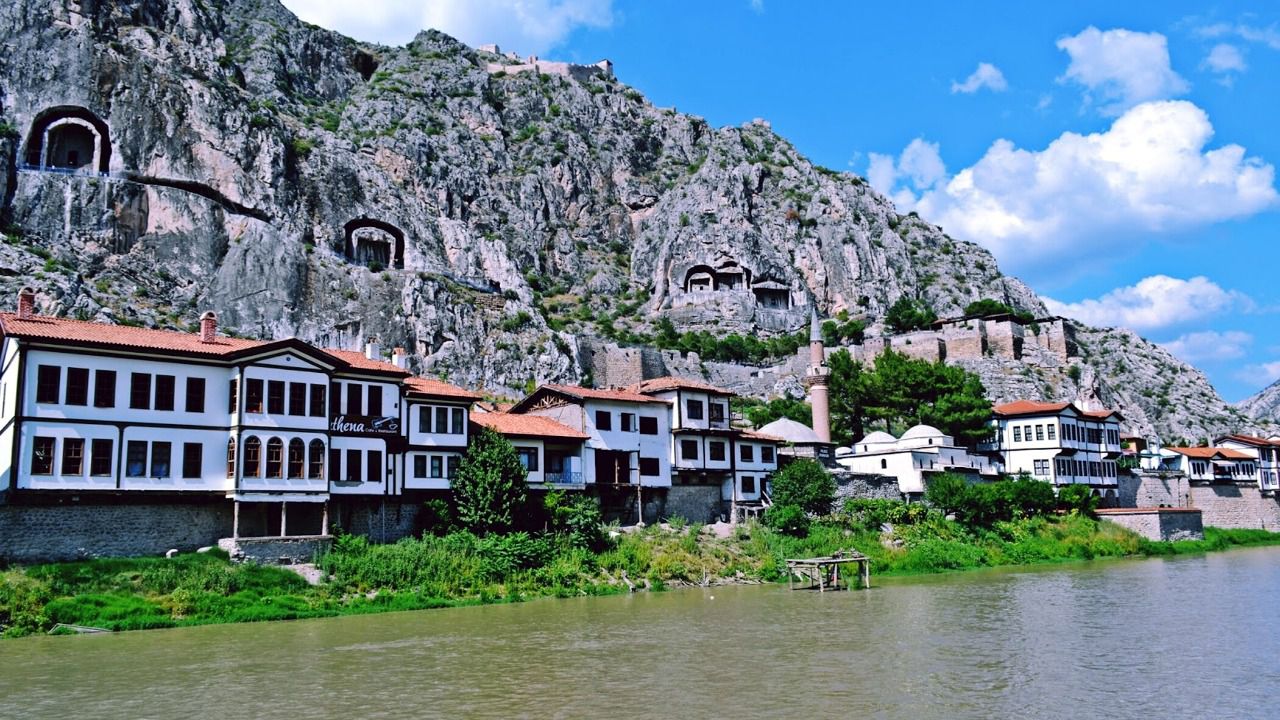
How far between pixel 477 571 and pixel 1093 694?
25.5 m

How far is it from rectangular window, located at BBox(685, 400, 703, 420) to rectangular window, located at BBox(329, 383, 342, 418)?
20.6 m

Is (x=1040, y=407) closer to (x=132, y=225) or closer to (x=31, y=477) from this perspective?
(x=31, y=477)

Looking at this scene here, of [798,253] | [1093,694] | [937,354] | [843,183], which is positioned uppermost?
[843,183]

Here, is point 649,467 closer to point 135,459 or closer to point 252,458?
point 252,458

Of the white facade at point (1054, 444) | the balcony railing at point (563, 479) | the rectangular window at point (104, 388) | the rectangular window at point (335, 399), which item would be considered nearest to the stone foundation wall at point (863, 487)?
the white facade at point (1054, 444)

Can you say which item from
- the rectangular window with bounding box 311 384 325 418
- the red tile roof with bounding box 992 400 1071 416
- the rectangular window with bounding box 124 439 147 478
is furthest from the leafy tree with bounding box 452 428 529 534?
the red tile roof with bounding box 992 400 1071 416

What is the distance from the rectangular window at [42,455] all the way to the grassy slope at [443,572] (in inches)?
134

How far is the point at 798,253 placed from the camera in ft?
454

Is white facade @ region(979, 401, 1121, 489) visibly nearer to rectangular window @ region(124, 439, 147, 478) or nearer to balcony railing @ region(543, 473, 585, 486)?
balcony railing @ region(543, 473, 585, 486)

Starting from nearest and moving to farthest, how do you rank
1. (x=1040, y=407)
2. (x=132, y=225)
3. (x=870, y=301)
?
(x=1040, y=407) < (x=132, y=225) < (x=870, y=301)

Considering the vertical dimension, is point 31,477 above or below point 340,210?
below

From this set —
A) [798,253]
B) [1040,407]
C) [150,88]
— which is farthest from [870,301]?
[150,88]

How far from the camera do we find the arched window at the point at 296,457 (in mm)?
42125

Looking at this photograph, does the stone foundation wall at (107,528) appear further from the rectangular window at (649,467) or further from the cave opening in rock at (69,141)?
the cave opening in rock at (69,141)
